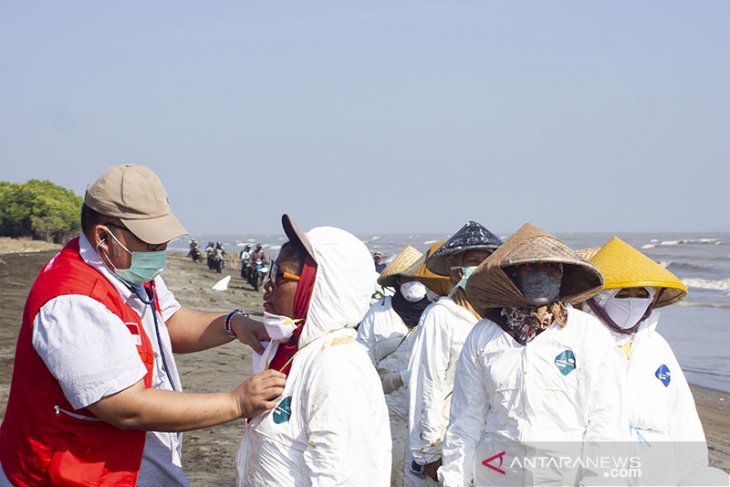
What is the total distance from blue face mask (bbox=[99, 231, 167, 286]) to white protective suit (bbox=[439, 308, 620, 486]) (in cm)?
166

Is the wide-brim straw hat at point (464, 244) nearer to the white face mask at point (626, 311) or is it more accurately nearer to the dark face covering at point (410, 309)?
the white face mask at point (626, 311)

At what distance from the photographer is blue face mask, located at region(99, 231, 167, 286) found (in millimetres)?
3088

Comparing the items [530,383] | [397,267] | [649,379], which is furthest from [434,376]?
[397,267]

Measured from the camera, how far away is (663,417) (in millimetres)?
4441

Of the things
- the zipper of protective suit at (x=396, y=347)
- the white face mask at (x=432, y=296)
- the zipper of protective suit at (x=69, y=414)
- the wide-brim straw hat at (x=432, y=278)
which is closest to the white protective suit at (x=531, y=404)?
the zipper of protective suit at (x=69, y=414)

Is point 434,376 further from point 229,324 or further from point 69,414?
point 69,414

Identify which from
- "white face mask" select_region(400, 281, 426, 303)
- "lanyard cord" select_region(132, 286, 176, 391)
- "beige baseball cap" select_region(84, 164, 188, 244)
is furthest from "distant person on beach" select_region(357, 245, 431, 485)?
"beige baseball cap" select_region(84, 164, 188, 244)

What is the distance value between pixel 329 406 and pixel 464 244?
124 inches

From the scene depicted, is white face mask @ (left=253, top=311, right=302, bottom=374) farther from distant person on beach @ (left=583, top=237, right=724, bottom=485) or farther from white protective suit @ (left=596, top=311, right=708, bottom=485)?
white protective suit @ (left=596, top=311, right=708, bottom=485)

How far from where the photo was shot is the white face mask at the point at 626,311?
4871mm

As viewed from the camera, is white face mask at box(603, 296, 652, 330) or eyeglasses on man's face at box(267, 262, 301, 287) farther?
white face mask at box(603, 296, 652, 330)

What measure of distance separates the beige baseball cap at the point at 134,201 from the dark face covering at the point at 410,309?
14.2ft

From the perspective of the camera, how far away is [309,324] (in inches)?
115

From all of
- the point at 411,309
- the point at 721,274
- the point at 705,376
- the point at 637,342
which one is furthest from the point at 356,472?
the point at 721,274
